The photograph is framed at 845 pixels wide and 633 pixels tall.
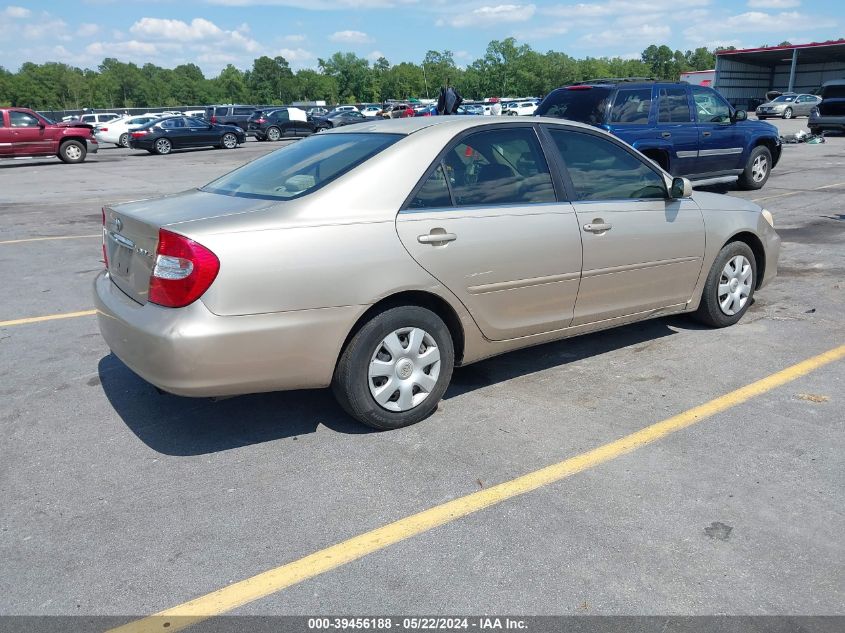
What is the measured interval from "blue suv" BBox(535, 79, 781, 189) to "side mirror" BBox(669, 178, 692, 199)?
5.19 metres

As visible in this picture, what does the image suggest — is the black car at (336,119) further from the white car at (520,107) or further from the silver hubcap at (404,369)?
the silver hubcap at (404,369)

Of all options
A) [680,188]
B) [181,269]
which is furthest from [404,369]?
[680,188]

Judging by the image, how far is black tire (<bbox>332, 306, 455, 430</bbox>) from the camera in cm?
375

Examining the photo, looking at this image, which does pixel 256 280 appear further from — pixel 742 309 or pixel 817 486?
pixel 742 309

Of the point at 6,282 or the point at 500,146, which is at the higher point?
the point at 500,146

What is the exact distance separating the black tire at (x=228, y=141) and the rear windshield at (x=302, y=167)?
1164 inches

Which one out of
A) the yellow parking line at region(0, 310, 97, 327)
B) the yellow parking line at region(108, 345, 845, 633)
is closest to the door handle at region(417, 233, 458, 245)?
the yellow parking line at region(108, 345, 845, 633)

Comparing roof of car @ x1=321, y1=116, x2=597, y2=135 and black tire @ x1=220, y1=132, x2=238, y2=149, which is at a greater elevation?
roof of car @ x1=321, y1=116, x2=597, y2=135

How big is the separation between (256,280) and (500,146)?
1.79 meters

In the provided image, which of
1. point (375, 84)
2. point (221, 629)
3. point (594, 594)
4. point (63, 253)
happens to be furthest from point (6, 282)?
point (375, 84)

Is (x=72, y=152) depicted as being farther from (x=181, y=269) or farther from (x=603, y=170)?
(x=181, y=269)

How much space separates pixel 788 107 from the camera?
43.4m

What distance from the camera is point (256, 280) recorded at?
3410 mm

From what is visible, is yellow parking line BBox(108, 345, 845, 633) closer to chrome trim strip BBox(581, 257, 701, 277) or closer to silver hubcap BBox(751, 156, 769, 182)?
chrome trim strip BBox(581, 257, 701, 277)
